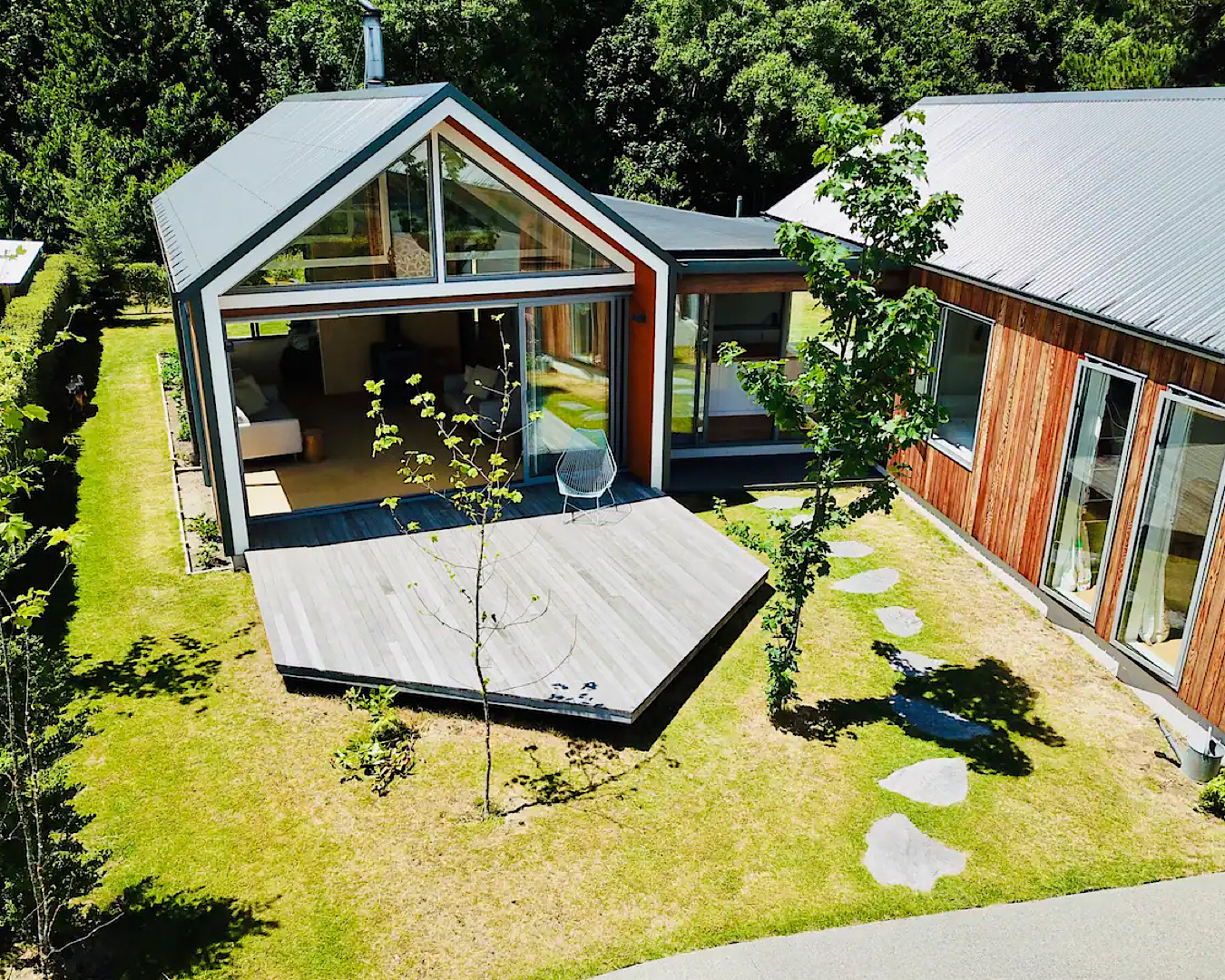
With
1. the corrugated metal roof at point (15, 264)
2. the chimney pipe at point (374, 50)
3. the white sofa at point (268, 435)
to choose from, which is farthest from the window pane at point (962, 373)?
the corrugated metal roof at point (15, 264)

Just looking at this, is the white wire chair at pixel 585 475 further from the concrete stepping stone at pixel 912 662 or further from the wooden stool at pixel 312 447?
the concrete stepping stone at pixel 912 662

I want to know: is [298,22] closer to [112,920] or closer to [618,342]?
[618,342]

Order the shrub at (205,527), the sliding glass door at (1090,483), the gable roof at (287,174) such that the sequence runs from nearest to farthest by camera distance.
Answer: the sliding glass door at (1090,483) → the gable roof at (287,174) → the shrub at (205,527)

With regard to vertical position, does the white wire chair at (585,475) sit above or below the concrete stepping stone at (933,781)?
above

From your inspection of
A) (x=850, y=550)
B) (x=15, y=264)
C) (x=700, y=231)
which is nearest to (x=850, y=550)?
(x=850, y=550)

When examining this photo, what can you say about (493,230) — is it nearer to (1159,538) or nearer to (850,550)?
(850,550)

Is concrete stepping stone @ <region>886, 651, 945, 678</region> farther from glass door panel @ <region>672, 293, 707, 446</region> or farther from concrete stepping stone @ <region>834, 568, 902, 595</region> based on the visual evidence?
glass door panel @ <region>672, 293, 707, 446</region>

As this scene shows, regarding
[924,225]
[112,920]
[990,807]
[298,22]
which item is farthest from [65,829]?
[298,22]
